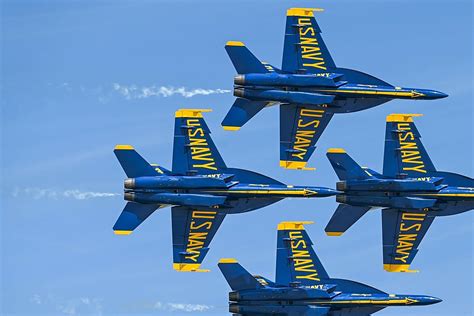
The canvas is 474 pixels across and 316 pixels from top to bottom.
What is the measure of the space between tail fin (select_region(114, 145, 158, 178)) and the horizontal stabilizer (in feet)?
6.88

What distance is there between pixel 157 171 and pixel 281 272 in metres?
10.5

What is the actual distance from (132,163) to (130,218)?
3.62 meters

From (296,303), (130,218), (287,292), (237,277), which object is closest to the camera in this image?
(237,277)

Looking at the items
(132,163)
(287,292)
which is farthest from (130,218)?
(287,292)

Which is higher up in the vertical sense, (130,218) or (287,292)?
(130,218)

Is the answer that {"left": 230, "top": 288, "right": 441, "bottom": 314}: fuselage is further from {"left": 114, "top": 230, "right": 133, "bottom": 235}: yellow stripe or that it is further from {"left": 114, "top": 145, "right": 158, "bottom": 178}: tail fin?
{"left": 114, "top": 145, "right": 158, "bottom": 178}: tail fin

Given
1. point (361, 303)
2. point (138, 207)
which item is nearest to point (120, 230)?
point (138, 207)

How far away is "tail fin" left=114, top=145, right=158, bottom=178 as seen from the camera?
654ft

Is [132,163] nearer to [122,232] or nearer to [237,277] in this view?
[122,232]

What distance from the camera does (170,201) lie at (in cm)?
19925

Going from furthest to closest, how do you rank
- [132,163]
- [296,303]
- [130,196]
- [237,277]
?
1. [132,163]
2. [130,196]
3. [296,303]
4. [237,277]

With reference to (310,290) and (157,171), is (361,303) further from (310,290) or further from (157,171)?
(157,171)

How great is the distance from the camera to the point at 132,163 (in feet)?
654

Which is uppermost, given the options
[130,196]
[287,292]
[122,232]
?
[130,196]
